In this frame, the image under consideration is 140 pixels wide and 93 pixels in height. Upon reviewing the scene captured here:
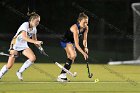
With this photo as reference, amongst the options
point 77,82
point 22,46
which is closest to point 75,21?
point 77,82

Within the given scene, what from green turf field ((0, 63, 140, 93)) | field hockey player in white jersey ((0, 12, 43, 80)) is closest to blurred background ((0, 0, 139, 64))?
green turf field ((0, 63, 140, 93))

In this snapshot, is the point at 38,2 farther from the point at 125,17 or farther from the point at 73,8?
the point at 125,17

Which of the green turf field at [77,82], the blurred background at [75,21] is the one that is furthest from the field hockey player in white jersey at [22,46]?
the blurred background at [75,21]

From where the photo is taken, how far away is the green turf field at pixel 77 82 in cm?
938

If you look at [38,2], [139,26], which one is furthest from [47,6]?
[139,26]

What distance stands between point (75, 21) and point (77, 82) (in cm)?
689

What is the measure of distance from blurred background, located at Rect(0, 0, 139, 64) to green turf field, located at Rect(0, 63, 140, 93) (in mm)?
2827

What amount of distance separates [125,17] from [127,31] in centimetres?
58

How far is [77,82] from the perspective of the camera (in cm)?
1074

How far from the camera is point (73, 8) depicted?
1767 cm

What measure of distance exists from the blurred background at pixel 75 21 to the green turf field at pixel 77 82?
2827 millimetres

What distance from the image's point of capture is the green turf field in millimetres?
9382

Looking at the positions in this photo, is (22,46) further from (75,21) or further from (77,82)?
(75,21)

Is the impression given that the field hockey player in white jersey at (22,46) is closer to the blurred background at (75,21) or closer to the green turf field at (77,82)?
the green turf field at (77,82)
